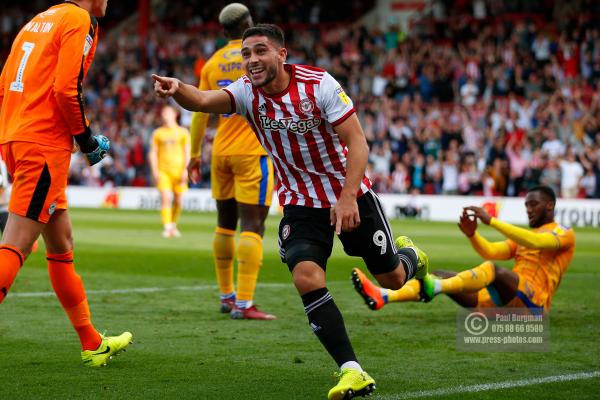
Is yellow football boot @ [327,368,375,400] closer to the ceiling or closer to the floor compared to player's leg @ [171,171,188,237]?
closer to the ceiling

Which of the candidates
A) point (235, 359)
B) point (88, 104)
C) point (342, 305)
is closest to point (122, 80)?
point (88, 104)

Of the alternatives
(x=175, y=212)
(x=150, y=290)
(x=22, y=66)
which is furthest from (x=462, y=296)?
(x=175, y=212)

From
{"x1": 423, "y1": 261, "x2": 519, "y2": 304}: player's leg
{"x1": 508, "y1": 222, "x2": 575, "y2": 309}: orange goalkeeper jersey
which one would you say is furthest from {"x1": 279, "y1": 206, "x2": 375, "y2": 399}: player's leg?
{"x1": 508, "y1": 222, "x2": 575, "y2": 309}: orange goalkeeper jersey

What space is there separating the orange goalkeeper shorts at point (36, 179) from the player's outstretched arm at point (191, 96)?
784 mm

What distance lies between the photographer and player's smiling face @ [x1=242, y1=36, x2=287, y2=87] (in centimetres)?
554

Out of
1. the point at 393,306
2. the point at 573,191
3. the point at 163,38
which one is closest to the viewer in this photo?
the point at 393,306

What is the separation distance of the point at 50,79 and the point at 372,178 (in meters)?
21.4

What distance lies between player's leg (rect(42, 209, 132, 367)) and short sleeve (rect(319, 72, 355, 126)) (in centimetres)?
164

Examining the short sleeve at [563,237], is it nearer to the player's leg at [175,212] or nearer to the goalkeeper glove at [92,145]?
the goalkeeper glove at [92,145]

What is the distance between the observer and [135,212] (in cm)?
2725

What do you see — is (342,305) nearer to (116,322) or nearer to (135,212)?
(116,322)

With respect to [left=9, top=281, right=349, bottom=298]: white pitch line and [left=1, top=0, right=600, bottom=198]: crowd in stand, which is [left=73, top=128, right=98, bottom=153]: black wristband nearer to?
[left=9, top=281, right=349, bottom=298]: white pitch line

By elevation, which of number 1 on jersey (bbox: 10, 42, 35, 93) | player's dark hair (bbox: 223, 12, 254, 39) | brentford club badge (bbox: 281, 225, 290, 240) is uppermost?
player's dark hair (bbox: 223, 12, 254, 39)

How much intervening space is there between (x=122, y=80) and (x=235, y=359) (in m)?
31.1
